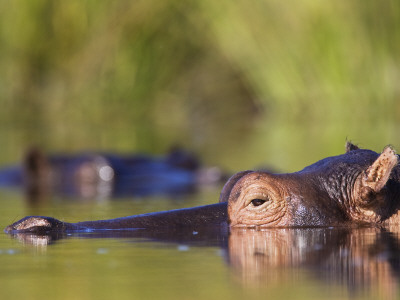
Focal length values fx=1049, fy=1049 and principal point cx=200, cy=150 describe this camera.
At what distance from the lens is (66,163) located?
38.3 ft

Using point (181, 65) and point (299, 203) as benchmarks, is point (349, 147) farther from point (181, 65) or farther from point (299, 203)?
point (181, 65)

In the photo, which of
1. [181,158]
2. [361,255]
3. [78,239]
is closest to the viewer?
[361,255]

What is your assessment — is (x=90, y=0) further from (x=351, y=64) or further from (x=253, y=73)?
(x=351, y=64)

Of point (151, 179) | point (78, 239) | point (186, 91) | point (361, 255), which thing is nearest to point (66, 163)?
point (151, 179)

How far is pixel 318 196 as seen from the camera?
528 cm

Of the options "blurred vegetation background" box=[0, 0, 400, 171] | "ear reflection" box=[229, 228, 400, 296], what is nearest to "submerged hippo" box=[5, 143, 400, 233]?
"ear reflection" box=[229, 228, 400, 296]

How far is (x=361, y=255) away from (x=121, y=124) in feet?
63.4

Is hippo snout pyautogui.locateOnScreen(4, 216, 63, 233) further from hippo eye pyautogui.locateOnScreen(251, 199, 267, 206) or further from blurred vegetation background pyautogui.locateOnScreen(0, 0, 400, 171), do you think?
blurred vegetation background pyautogui.locateOnScreen(0, 0, 400, 171)

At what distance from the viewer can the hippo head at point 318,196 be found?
5.26 metres

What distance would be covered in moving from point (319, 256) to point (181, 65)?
2131 cm

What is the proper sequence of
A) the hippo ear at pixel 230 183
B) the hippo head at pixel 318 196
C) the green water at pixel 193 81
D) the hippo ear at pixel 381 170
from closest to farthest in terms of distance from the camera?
the hippo ear at pixel 381 170 < the hippo head at pixel 318 196 < the hippo ear at pixel 230 183 < the green water at pixel 193 81

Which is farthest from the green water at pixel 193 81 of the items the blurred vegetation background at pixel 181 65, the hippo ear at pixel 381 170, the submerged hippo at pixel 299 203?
the hippo ear at pixel 381 170

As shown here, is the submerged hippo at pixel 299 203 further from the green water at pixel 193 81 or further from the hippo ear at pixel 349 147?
the green water at pixel 193 81

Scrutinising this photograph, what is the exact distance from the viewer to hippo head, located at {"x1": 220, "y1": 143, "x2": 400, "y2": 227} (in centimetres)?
526
